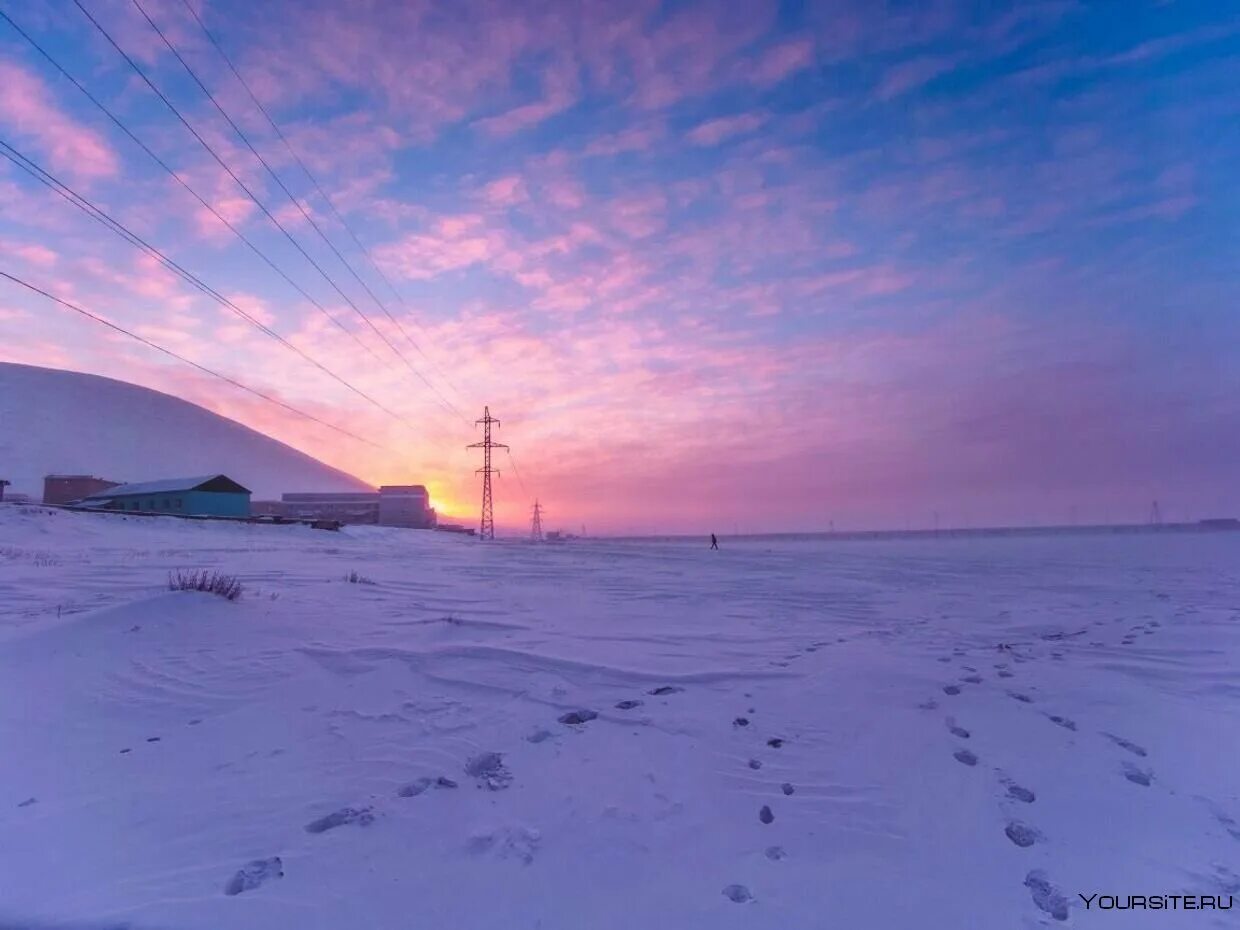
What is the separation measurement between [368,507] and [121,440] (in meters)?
62.3

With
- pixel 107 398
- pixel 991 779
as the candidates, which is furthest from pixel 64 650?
pixel 107 398

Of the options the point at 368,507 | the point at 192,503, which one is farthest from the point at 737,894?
the point at 368,507

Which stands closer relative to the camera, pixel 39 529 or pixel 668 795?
Answer: pixel 668 795

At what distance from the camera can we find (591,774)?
3.62 meters

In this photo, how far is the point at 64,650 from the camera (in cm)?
548

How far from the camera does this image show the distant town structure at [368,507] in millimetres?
85188

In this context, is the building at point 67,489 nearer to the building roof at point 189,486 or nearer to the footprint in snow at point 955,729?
the building roof at point 189,486

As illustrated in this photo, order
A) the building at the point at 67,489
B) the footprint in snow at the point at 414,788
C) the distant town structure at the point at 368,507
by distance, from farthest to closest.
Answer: the distant town structure at the point at 368,507
the building at the point at 67,489
the footprint in snow at the point at 414,788

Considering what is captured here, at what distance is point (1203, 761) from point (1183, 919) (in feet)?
6.89

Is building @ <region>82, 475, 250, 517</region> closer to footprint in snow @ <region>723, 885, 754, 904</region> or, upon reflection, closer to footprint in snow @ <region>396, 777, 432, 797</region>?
footprint in snow @ <region>396, 777, 432, 797</region>

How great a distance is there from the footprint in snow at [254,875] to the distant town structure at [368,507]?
8066 centimetres

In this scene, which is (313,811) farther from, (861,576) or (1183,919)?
(861,576)

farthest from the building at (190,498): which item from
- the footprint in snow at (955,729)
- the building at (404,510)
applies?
the footprint in snow at (955,729)

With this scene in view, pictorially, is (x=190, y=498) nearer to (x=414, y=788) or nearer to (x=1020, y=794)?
(x=414, y=788)
